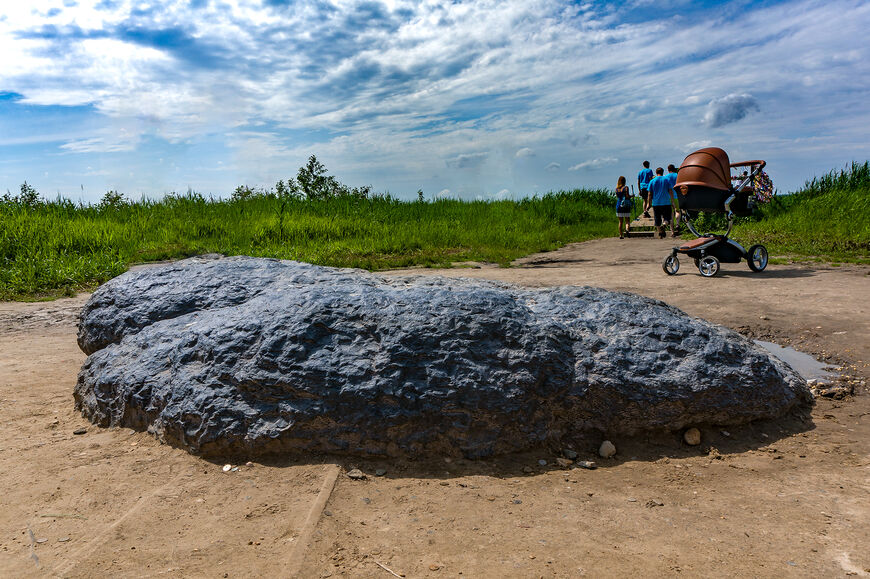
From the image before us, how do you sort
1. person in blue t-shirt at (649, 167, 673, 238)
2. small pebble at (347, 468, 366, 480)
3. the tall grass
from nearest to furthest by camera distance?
small pebble at (347, 468, 366, 480), the tall grass, person in blue t-shirt at (649, 167, 673, 238)

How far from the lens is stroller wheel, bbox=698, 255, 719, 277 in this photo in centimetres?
835

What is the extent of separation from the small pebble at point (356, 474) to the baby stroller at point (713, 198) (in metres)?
6.96

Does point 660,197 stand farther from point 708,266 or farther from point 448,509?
point 448,509

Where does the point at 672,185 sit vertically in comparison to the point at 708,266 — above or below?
above

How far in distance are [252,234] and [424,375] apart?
418 inches

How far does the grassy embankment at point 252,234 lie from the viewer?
31.9 feet

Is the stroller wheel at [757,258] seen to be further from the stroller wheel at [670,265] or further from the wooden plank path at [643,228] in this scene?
the wooden plank path at [643,228]

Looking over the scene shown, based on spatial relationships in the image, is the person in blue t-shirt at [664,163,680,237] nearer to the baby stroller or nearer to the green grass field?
the green grass field

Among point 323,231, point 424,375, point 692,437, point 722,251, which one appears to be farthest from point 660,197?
point 424,375

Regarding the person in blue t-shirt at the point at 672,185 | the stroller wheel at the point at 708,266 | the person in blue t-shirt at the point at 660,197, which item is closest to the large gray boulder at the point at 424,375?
the stroller wheel at the point at 708,266

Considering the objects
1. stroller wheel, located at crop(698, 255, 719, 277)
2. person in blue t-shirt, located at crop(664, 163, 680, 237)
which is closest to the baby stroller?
stroller wheel, located at crop(698, 255, 719, 277)

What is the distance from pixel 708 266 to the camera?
27.7ft

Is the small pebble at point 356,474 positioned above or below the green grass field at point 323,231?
below

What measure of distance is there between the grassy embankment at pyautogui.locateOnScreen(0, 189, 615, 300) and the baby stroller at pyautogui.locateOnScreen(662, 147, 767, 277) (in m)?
3.44
